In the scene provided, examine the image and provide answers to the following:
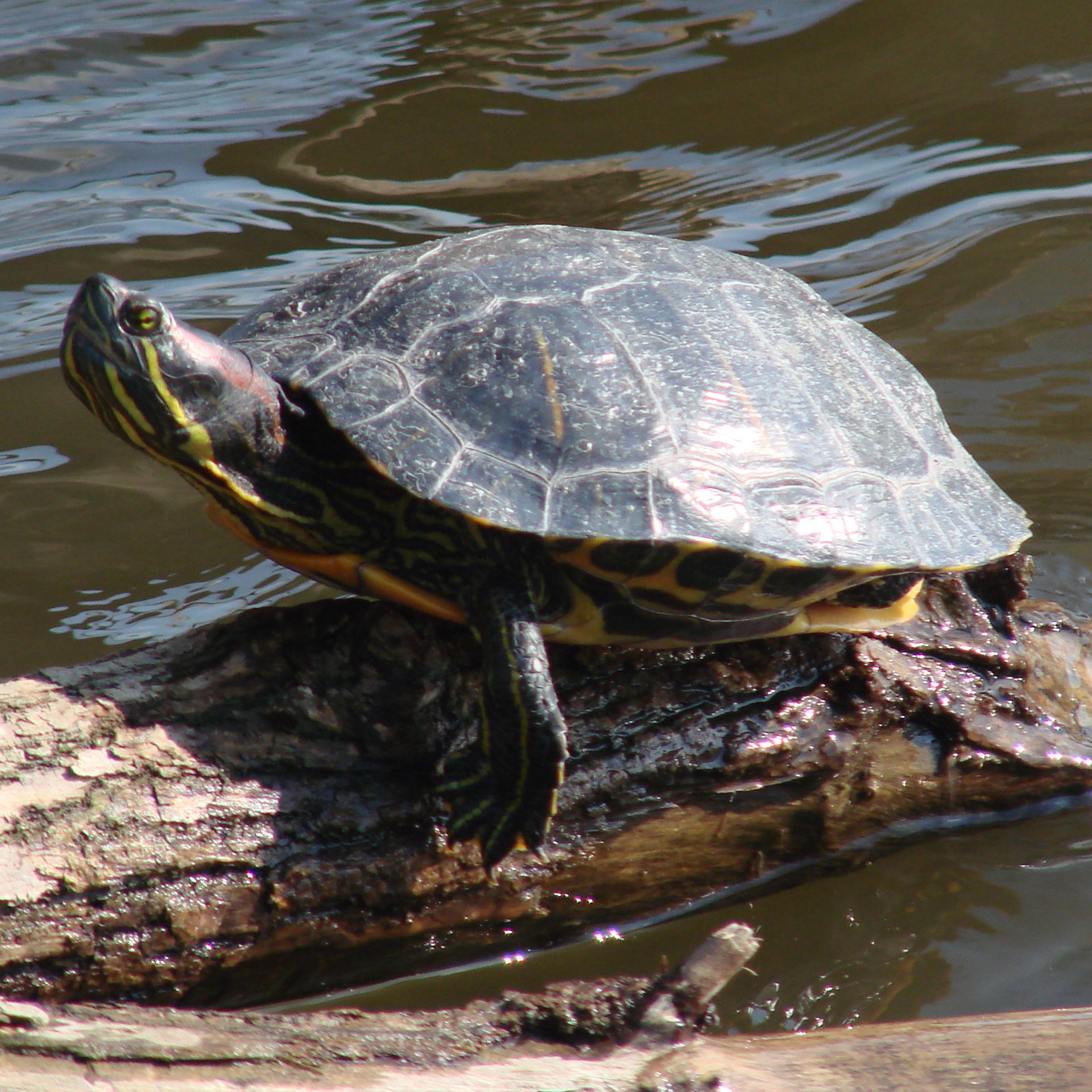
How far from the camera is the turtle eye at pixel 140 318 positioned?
256cm

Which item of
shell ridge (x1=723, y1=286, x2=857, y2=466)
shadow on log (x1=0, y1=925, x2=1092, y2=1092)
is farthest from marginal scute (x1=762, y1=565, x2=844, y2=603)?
shadow on log (x1=0, y1=925, x2=1092, y2=1092)

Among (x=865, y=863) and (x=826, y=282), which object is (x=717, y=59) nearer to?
(x=826, y=282)

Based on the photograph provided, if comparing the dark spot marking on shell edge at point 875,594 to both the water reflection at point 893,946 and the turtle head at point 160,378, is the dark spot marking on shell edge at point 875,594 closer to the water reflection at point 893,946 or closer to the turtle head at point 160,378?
the water reflection at point 893,946

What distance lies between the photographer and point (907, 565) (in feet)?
9.55

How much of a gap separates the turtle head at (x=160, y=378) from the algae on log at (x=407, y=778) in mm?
490

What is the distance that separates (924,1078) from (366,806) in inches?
53.4

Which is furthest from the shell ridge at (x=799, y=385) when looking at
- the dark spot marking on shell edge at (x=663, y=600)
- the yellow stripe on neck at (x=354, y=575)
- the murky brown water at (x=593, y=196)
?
the murky brown water at (x=593, y=196)

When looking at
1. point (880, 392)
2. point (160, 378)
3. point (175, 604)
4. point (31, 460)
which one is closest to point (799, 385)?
point (880, 392)

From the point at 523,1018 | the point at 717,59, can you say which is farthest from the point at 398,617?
the point at 717,59

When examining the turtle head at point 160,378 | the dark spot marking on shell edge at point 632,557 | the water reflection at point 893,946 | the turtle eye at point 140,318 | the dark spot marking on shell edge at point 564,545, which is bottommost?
the water reflection at point 893,946

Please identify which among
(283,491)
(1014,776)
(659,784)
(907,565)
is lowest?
(1014,776)

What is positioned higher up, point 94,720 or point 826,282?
point 826,282

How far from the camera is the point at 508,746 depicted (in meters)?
2.57

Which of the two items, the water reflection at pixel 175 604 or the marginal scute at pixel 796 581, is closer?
the marginal scute at pixel 796 581
